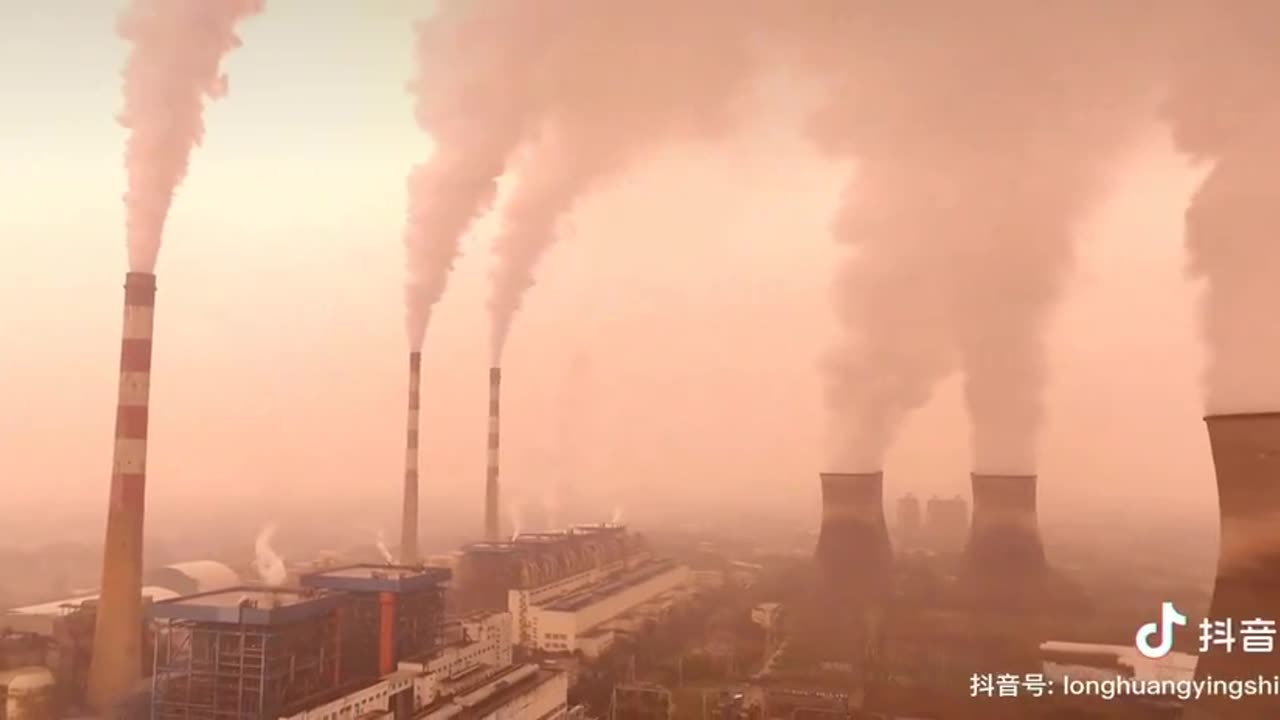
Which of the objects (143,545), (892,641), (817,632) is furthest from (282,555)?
(892,641)

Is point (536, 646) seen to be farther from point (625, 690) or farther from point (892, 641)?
point (892, 641)

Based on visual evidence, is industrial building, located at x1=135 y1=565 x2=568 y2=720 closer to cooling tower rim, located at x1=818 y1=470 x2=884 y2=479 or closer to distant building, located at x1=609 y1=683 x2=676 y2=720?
distant building, located at x1=609 y1=683 x2=676 y2=720

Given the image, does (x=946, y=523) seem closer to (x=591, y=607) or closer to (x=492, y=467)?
(x=591, y=607)

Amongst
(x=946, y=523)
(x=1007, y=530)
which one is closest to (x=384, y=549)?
(x=946, y=523)

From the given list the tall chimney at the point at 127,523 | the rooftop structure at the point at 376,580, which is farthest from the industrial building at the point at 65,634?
the rooftop structure at the point at 376,580

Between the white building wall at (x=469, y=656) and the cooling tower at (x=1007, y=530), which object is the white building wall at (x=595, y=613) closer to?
the white building wall at (x=469, y=656)

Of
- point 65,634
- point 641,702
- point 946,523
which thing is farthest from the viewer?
point 946,523

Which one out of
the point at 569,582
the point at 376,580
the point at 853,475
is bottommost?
the point at 569,582
